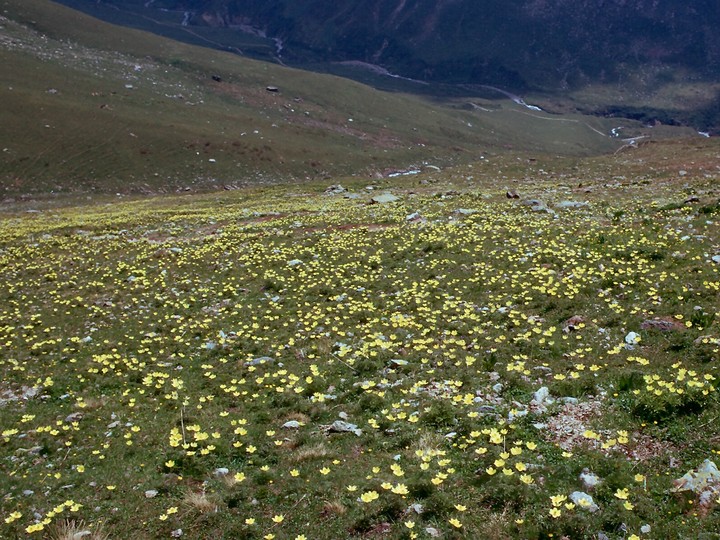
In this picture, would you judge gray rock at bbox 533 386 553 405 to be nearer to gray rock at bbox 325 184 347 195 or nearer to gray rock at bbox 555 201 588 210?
gray rock at bbox 555 201 588 210

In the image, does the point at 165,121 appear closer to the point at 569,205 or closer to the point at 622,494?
the point at 569,205

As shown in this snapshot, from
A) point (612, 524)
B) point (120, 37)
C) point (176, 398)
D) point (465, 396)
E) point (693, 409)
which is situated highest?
point (120, 37)

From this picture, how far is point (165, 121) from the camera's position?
129 metres

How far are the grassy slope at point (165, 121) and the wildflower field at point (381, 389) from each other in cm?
8781

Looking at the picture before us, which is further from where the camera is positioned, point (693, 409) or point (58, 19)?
point (58, 19)

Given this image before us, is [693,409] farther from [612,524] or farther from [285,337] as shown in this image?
[285,337]

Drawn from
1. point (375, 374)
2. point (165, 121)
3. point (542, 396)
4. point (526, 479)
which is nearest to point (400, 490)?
point (526, 479)

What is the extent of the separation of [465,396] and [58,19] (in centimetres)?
21679

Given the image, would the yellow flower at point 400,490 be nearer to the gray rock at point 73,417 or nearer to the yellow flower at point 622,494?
the yellow flower at point 622,494

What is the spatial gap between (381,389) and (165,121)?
132714 millimetres

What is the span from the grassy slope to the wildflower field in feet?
288

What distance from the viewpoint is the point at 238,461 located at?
1125cm

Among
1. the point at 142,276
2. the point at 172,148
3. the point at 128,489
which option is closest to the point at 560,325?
the point at 128,489

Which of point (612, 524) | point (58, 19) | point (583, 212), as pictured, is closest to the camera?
point (612, 524)
